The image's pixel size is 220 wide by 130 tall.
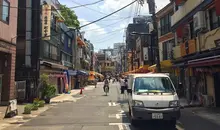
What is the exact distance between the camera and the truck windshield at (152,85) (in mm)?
9803

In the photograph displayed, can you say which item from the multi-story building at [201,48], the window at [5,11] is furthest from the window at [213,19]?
the window at [5,11]

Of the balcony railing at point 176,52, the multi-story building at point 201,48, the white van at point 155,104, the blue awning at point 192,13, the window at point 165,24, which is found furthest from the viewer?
the window at point 165,24

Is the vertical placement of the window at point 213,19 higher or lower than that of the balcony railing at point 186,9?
lower

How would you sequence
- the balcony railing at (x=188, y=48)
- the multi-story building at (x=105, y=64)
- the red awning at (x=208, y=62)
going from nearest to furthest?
1. the red awning at (x=208, y=62)
2. the balcony railing at (x=188, y=48)
3. the multi-story building at (x=105, y=64)

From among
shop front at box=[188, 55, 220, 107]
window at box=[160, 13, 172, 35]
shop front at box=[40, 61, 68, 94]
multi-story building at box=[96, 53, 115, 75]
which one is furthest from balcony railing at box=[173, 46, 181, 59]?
multi-story building at box=[96, 53, 115, 75]

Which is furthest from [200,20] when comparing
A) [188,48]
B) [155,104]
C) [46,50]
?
[46,50]

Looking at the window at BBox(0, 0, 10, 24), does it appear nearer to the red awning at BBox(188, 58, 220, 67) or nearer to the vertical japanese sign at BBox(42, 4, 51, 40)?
the vertical japanese sign at BBox(42, 4, 51, 40)

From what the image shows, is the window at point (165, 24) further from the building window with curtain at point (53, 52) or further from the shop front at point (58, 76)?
the building window with curtain at point (53, 52)

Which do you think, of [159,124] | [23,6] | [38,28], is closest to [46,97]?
[38,28]

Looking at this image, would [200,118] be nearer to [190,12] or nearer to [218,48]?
[218,48]

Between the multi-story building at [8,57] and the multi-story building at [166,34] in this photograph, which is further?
the multi-story building at [166,34]

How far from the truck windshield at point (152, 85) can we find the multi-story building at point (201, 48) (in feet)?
10.5

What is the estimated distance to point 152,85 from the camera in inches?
395

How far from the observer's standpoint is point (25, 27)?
22625 mm
